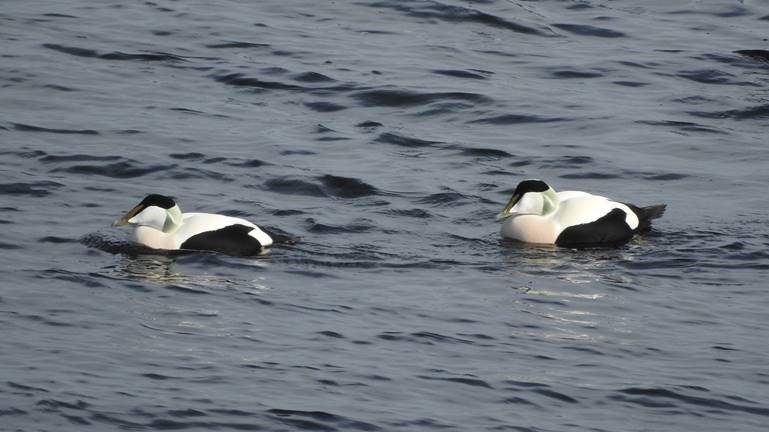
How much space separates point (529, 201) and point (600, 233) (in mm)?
618

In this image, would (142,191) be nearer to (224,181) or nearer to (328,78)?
(224,181)

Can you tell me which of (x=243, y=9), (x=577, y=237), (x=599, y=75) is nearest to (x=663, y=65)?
(x=599, y=75)

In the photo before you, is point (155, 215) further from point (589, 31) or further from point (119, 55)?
point (589, 31)

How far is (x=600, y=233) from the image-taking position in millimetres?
13750

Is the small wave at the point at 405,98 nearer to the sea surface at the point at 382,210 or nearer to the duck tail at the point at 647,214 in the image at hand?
the sea surface at the point at 382,210

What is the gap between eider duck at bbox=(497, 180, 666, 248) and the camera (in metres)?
13.8

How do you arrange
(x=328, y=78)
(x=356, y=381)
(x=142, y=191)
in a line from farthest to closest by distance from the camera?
1. (x=328, y=78)
2. (x=142, y=191)
3. (x=356, y=381)

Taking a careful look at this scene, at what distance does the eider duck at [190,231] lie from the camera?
12.8 meters

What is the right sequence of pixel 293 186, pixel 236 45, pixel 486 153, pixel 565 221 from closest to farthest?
pixel 565 221, pixel 293 186, pixel 486 153, pixel 236 45

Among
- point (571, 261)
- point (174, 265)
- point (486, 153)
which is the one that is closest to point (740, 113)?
point (486, 153)

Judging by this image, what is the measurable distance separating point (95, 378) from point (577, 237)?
17.7ft

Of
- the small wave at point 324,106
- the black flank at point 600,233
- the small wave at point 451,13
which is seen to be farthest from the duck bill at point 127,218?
the small wave at point 451,13

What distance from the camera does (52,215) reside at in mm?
13617

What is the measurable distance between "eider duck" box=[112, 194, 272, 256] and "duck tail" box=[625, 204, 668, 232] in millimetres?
3088
